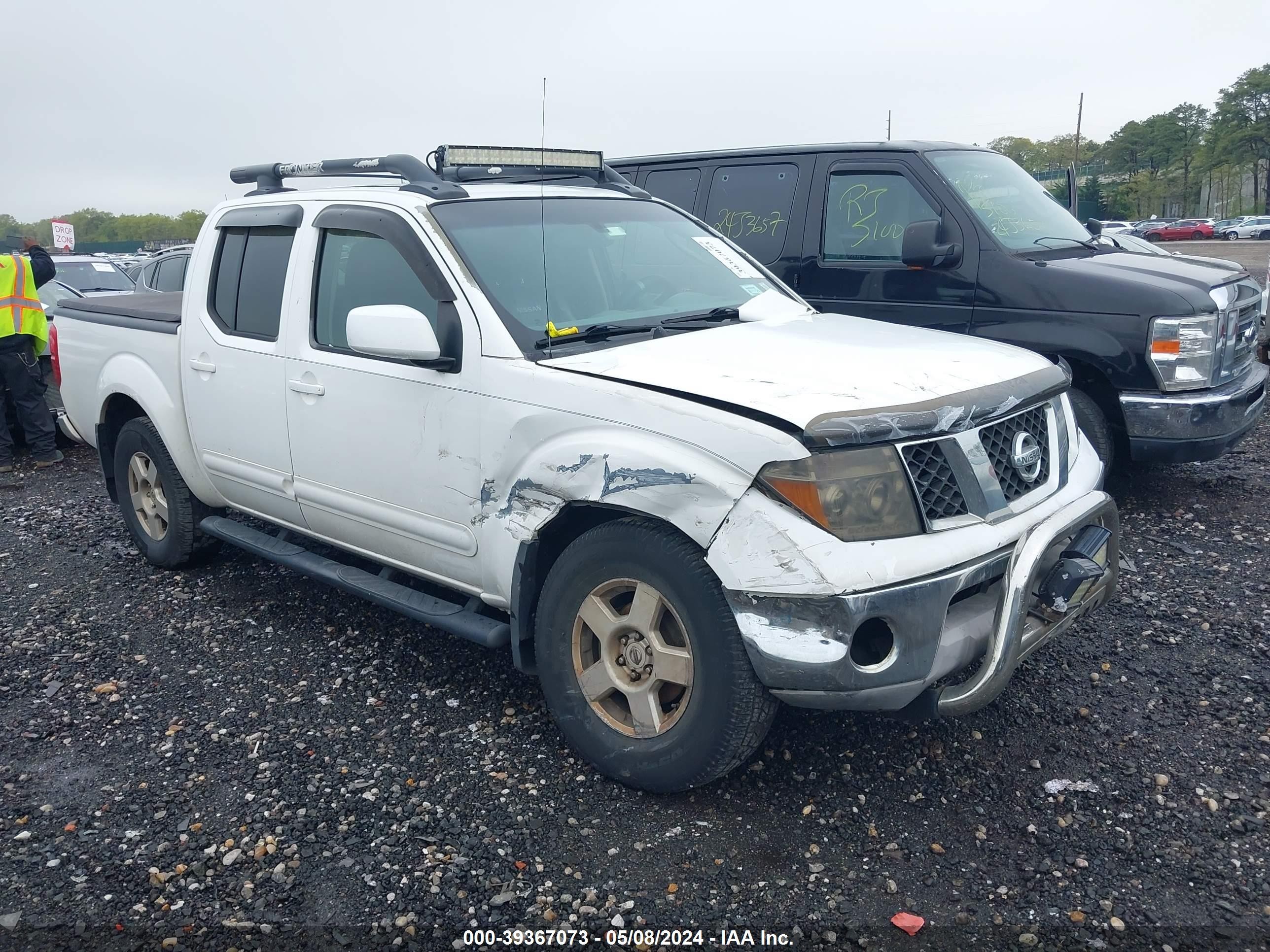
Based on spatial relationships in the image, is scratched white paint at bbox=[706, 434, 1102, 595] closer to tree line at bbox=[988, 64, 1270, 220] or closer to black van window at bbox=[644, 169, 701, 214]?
black van window at bbox=[644, 169, 701, 214]

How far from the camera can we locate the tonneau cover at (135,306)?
5.05 m

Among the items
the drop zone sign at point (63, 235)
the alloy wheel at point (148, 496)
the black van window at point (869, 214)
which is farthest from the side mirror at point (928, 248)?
the drop zone sign at point (63, 235)

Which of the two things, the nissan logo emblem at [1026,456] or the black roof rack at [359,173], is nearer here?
the nissan logo emblem at [1026,456]

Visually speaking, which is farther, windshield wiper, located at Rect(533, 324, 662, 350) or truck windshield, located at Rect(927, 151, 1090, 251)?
truck windshield, located at Rect(927, 151, 1090, 251)

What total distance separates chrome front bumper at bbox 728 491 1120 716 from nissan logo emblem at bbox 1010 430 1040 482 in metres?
0.23

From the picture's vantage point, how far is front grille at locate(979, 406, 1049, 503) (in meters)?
2.99

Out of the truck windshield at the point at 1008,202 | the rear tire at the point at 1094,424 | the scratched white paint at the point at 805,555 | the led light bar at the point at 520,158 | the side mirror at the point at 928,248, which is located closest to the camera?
the scratched white paint at the point at 805,555

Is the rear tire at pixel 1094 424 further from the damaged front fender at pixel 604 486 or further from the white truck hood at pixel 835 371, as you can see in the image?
the damaged front fender at pixel 604 486

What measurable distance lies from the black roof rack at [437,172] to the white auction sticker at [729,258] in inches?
15.0

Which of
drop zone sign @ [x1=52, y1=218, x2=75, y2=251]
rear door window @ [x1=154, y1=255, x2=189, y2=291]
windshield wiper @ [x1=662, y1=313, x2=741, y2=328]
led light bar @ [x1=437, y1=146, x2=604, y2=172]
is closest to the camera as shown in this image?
windshield wiper @ [x1=662, y1=313, x2=741, y2=328]

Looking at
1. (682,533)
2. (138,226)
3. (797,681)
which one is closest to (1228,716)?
(797,681)

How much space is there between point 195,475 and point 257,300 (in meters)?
1.01

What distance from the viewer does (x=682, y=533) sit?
9.49 ft

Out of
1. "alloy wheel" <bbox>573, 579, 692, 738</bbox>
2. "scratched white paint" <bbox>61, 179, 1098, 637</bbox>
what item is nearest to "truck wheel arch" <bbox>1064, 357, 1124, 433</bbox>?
"scratched white paint" <bbox>61, 179, 1098, 637</bbox>
